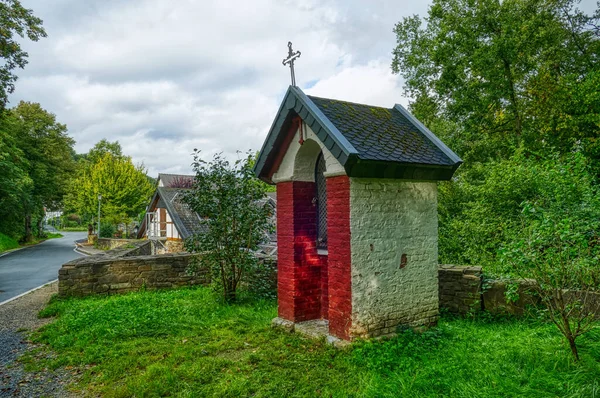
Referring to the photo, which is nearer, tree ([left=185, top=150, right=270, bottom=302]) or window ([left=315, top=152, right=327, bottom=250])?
window ([left=315, top=152, right=327, bottom=250])

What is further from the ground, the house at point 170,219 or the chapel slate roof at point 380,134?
the chapel slate roof at point 380,134

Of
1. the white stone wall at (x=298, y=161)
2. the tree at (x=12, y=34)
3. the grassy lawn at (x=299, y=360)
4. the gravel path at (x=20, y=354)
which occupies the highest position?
the tree at (x=12, y=34)

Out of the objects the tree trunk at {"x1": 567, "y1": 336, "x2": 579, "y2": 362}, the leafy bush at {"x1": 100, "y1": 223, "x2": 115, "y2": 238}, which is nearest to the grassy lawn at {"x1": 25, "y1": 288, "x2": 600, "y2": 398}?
the tree trunk at {"x1": 567, "y1": 336, "x2": 579, "y2": 362}

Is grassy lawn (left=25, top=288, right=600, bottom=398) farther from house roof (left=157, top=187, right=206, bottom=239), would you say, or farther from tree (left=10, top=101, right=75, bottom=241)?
tree (left=10, top=101, right=75, bottom=241)

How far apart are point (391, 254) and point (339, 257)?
31.4 inches

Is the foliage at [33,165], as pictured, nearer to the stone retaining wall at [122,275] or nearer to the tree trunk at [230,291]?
the stone retaining wall at [122,275]

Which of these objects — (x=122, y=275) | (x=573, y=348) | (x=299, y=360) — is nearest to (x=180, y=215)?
(x=122, y=275)

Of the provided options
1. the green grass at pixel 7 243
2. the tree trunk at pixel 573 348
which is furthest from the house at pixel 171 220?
the tree trunk at pixel 573 348

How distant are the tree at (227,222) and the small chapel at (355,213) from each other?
2.01m

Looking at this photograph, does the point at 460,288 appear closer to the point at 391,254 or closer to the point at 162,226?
the point at 391,254

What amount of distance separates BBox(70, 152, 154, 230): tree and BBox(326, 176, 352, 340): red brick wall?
3555 cm

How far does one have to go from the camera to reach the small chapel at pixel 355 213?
524 centimetres

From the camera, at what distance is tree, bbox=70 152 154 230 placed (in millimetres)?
36062

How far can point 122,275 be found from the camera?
9.54 meters
